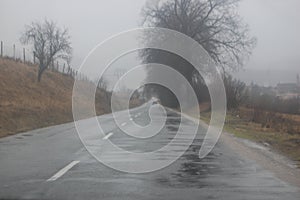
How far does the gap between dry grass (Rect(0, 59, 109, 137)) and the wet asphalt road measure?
10.8m

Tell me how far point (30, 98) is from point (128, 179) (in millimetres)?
37106

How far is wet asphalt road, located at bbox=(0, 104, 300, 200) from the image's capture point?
8281 millimetres

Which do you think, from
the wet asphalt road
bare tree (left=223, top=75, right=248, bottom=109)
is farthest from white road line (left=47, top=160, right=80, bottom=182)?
bare tree (left=223, top=75, right=248, bottom=109)

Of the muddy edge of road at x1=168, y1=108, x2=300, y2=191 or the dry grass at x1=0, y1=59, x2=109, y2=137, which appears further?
the dry grass at x1=0, y1=59, x2=109, y2=137

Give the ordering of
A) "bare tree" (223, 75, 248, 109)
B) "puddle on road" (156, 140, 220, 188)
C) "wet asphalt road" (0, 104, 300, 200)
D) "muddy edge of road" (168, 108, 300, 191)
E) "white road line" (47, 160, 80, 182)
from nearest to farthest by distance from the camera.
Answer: "wet asphalt road" (0, 104, 300, 200)
"puddle on road" (156, 140, 220, 188)
"white road line" (47, 160, 80, 182)
"muddy edge of road" (168, 108, 300, 191)
"bare tree" (223, 75, 248, 109)

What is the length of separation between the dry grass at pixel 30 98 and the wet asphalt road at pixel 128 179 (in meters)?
10.8

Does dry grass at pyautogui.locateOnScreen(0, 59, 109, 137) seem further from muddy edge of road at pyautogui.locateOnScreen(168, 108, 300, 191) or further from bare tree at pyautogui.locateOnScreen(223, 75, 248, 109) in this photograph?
bare tree at pyautogui.locateOnScreen(223, 75, 248, 109)

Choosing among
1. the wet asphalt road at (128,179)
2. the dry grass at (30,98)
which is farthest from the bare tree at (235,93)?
the wet asphalt road at (128,179)

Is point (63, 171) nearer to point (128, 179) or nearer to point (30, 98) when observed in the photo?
point (128, 179)

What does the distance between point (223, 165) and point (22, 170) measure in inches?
176

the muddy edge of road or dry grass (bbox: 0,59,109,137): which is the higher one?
dry grass (bbox: 0,59,109,137)

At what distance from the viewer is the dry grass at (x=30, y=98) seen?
99.8 ft

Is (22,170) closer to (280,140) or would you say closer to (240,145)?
(240,145)

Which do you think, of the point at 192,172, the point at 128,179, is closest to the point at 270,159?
the point at 192,172
